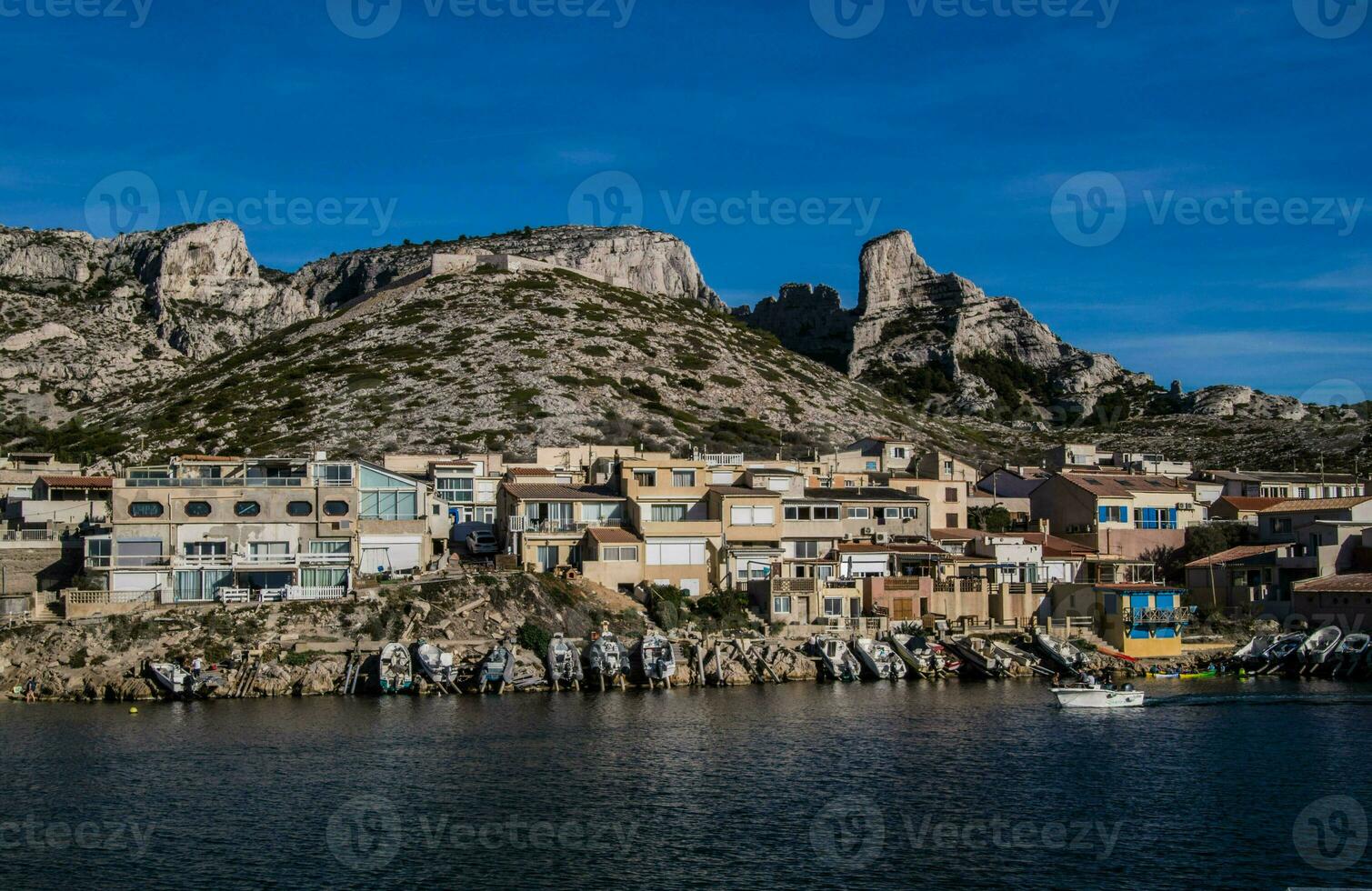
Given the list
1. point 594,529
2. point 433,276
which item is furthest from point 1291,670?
point 433,276

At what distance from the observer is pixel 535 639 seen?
6712cm

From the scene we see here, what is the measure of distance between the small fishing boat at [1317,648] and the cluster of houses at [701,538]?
3.82 m

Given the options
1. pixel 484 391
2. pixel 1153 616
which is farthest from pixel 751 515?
pixel 484 391

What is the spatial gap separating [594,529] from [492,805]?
3789cm

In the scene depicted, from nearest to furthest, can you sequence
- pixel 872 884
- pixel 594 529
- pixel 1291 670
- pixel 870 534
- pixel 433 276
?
pixel 872 884 < pixel 1291 670 < pixel 594 529 < pixel 870 534 < pixel 433 276

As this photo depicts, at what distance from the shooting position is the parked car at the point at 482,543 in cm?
8406

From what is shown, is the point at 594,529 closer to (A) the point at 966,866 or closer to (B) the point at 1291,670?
(B) the point at 1291,670

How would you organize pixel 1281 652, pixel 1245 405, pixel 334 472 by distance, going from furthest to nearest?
1. pixel 1245 405
2. pixel 334 472
3. pixel 1281 652

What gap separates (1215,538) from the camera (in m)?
92.0

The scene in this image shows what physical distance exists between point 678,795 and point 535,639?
24.5m

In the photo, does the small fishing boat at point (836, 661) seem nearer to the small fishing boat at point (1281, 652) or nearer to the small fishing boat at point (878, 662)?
the small fishing boat at point (878, 662)

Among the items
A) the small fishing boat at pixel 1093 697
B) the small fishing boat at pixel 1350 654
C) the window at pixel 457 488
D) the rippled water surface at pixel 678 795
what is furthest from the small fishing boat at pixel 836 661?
the window at pixel 457 488

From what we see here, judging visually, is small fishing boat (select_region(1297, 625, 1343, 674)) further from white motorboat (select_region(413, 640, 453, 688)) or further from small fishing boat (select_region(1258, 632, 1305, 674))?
white motorboat (select_region(413, 640, 453, 688))

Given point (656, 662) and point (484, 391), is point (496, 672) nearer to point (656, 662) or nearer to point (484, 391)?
point (656, 662)
